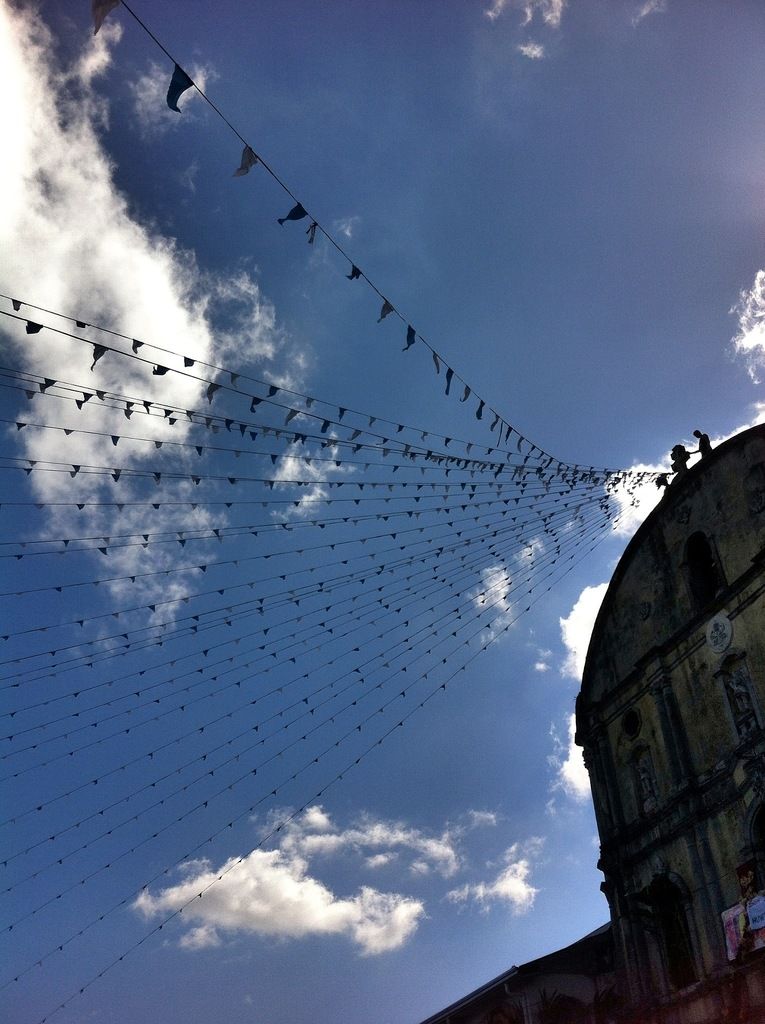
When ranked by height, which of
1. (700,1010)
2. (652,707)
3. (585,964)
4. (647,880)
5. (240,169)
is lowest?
(700,1010)

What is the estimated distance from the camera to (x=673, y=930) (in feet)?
57.1

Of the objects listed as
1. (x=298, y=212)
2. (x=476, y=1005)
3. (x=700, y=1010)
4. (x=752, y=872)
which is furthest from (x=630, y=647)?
(x=298, y=212)

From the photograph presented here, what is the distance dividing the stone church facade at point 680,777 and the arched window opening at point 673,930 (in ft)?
0.09

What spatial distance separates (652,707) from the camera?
19969 mm

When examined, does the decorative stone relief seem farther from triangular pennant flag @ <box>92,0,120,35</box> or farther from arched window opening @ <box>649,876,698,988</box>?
triangular pennant flag @ <box>92,0,120,35</box>

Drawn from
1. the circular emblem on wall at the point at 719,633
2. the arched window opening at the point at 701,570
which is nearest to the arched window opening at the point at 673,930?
the circular emblem on wall at the point at 719,633

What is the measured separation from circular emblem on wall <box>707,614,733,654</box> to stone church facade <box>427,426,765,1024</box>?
38 millimetres

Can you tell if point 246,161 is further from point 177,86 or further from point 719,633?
point 719,633

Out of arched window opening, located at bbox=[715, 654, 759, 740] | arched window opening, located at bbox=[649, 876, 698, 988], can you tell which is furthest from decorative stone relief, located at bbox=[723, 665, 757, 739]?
arched window opening, located at bbox=[649, 876, 698, 988]

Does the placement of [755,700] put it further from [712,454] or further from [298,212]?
[298,212]

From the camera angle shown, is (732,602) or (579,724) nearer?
(732,602)

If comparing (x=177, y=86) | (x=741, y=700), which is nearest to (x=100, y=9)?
(x=177, y=86)

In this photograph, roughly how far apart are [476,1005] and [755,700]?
35.1ft

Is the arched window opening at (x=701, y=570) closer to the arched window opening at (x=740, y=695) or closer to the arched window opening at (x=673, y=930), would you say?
the arched window opening at (x=740, y=695)
